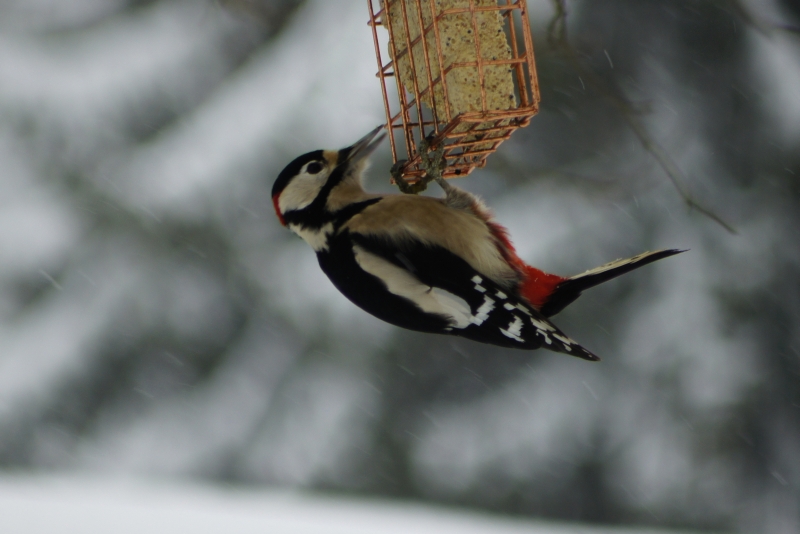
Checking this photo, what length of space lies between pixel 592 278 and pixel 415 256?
49cm

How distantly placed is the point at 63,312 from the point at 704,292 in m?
3.48

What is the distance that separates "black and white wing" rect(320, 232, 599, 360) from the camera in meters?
1.89

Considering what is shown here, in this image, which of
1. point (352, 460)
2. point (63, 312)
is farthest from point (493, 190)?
point (63, 312)

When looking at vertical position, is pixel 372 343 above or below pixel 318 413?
above

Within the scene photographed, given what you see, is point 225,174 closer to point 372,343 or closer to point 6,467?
point 372,343

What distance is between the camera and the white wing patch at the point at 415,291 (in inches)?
76.0

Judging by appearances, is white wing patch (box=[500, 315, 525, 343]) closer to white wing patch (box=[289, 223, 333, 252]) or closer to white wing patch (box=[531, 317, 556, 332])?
white wing patch (box=[531, 317, 556, 332])

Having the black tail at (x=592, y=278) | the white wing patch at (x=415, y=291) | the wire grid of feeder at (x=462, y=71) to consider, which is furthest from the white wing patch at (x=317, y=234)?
the black tail at (x=592, y=278)

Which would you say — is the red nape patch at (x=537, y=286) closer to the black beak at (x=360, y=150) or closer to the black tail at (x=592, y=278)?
the black tail at (x=592, y=278)

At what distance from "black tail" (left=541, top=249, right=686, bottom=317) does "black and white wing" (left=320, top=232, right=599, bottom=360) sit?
13 cm

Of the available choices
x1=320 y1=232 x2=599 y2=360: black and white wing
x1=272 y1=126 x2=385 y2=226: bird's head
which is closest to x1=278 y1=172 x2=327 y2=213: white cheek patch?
x1=272 y1=126 x2=385 y2=226: bird's head

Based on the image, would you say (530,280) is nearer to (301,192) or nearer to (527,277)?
(527,277)

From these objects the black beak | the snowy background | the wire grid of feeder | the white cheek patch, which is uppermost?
the wire grid of feeder

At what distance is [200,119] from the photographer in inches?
141
